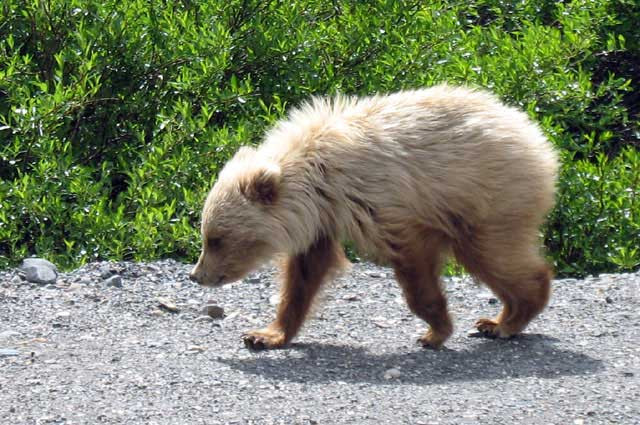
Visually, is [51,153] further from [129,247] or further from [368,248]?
[368,248]

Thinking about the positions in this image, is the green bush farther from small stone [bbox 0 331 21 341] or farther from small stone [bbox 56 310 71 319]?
small stone [bbox 0 331 21 341]

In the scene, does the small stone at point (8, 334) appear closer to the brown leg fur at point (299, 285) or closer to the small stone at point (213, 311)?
the small stone at point (213, 311)

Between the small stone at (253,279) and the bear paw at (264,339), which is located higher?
the bear paw at (264,339)

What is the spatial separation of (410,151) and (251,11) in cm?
384

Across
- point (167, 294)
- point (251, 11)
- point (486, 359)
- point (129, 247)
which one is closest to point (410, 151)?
point (486, 359)

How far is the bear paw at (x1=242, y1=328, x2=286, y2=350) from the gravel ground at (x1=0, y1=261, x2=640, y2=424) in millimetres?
70

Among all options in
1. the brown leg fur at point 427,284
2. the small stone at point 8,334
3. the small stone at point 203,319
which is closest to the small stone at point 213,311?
the small stone at point 203,319

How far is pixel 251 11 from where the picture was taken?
32.1 feet

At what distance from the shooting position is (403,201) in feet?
20.4

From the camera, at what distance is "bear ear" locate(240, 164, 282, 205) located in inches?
247

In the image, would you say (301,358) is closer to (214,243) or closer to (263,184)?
(214,243)

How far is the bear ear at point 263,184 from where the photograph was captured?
6.26 metres

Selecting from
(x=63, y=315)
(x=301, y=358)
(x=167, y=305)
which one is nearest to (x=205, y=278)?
(x=167, y=305)

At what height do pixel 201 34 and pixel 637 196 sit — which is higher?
pixel 201 34
